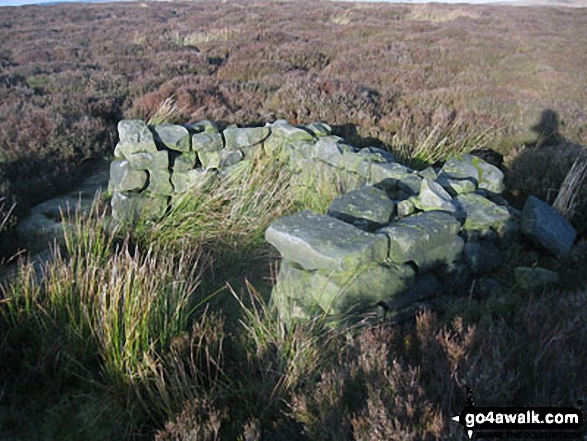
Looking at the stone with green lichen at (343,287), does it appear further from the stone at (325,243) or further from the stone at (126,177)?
the stone at (126,177)

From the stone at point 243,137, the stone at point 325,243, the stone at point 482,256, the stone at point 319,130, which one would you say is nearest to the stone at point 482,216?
the stone at point 482,256

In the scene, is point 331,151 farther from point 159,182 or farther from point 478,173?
point 159,182

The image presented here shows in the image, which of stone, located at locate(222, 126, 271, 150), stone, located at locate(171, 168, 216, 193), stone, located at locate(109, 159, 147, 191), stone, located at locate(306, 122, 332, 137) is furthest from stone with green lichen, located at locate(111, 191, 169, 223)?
stone, located at locate(306, 122, 332, 137)

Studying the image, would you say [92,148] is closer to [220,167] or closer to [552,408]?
[220,167]

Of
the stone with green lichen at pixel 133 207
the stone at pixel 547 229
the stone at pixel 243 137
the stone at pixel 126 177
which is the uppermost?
the stone at pixel 243 137

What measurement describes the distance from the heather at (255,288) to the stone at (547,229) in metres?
0.12

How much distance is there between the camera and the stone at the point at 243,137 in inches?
209

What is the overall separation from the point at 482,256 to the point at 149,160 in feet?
11.6

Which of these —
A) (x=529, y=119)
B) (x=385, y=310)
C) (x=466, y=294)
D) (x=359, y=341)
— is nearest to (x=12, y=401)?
(x=359, y=341)

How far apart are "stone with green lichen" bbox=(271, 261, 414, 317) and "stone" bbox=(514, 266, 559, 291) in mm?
920

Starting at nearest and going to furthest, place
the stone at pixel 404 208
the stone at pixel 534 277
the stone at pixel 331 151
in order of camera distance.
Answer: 1. the stone at pixel 534 277
2. the stone at pixel 404 208
3. the stone at pixel 331 151

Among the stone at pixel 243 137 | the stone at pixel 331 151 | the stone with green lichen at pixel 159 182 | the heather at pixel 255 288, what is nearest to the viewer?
the heather at pixel 255 288

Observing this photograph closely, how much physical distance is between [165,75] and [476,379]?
35.7ft

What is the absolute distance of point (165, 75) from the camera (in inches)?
436
